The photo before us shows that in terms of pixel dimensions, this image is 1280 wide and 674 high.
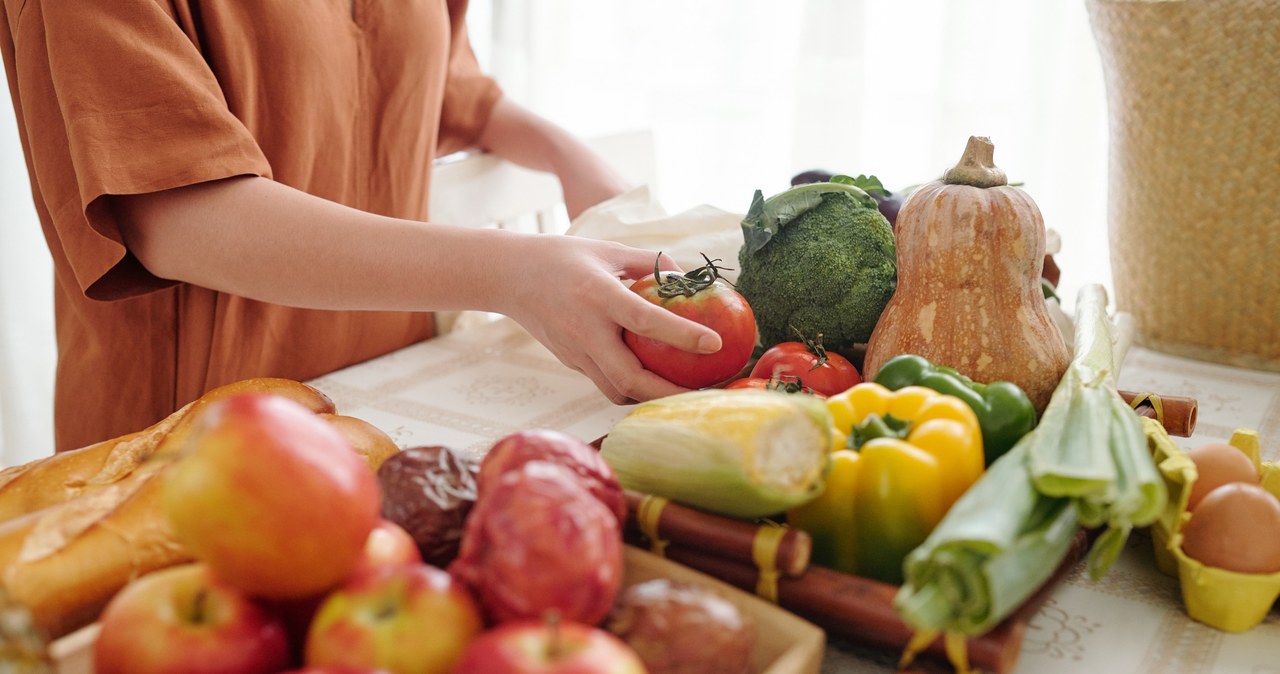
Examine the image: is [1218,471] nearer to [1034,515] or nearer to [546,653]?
[1034,515]

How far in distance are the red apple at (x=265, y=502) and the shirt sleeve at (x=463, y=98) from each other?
1248 mm

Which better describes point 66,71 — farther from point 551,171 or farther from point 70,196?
point 551,171

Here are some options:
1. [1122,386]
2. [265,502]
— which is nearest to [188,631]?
[265,502]

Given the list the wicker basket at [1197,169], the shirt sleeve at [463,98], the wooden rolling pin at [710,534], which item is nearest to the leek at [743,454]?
the wooden rolling pin at [710,534]

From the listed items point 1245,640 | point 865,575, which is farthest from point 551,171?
point 1245,640

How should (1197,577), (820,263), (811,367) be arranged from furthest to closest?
(820,263), (811,367), (1197,577)

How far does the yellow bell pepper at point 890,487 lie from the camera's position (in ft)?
1.97

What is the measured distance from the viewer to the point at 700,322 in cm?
89

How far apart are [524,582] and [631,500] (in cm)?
18

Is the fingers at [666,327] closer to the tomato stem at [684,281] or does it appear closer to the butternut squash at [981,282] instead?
the tomato stem at [684,281]

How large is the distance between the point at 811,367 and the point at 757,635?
0.41 m

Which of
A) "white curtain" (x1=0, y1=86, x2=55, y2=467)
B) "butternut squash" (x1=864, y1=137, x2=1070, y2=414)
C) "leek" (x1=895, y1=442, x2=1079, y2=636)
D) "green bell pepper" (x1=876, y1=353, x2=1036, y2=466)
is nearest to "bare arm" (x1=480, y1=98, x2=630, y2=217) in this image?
"butternut squash" (x1=864, y1=137, x2=1070, y2=414)

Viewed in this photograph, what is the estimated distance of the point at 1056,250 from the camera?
124 cm

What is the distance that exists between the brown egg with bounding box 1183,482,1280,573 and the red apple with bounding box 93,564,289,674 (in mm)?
569
